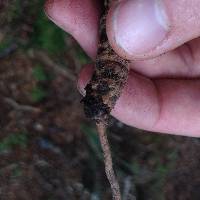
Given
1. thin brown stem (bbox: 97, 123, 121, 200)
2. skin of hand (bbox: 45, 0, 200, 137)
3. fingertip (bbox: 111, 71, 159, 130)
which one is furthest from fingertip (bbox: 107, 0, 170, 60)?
fingertip (bbox: 111, 71, 159, 130)

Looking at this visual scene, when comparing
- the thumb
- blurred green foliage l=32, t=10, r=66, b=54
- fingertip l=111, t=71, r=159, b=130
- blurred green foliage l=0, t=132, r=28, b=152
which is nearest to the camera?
the thumb

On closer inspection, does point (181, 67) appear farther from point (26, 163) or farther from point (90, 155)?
point (26, 163)

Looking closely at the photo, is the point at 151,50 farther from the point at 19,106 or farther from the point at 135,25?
the point at 19,106

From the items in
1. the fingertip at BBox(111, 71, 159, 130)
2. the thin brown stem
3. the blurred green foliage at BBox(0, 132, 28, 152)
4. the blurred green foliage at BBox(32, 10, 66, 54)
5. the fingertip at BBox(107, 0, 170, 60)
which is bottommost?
the thin brown stem

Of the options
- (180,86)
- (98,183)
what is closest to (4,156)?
(98,183)

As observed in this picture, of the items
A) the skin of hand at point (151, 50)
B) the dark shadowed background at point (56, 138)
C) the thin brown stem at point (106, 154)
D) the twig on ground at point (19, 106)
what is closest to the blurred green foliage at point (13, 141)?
the dark shadowed background at point (56, 138)

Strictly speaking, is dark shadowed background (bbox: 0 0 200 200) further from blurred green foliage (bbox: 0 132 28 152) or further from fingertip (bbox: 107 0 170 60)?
fingertip (bbox: 107 0 170 60)

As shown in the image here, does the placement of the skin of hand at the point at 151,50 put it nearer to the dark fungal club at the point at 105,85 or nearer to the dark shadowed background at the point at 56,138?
the dark fungal club at the point at 105,85

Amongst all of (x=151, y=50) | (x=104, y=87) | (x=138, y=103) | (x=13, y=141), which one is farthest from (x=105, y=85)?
(x=13, y=141)
